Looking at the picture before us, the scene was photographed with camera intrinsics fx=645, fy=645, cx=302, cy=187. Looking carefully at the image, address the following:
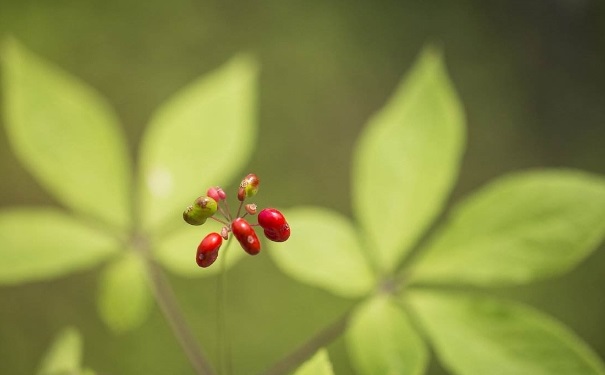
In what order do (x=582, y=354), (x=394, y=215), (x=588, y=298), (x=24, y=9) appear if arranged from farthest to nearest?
(x=24, y=9), (x=588, y=298), (x=394, y=215), (x=582, y=354)

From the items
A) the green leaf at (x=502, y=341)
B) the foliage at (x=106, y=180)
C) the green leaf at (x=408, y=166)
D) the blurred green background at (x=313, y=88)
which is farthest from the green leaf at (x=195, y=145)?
the blurred green background at (x=313, y=88)

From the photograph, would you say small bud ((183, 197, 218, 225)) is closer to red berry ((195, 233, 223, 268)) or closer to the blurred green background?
red berry ((195, 233, 223, 268))

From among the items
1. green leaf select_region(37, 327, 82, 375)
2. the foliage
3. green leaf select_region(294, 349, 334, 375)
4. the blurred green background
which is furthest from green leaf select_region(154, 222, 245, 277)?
the blurred green background

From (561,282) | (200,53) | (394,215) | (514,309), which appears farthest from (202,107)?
(561,282)

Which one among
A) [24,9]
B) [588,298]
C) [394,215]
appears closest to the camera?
[394,215]

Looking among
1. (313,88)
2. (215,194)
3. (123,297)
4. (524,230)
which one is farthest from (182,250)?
(313,88)

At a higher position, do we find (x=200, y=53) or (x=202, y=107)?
(x=200, y=53)

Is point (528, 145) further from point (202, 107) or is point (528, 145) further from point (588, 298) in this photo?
point (202, 107)
